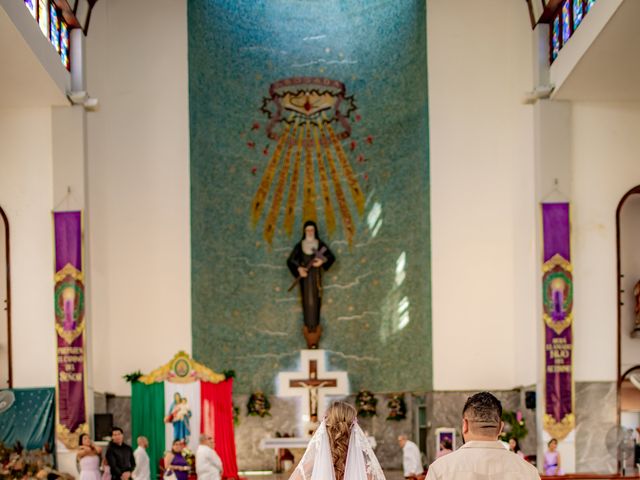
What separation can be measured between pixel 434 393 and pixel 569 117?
17.4 ft

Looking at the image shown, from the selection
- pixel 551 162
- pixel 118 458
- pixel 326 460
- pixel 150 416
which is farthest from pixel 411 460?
pixel 326 460

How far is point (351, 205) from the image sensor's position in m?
18.8

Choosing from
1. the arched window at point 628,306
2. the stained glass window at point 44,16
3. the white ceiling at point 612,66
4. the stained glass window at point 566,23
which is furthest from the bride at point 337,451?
the stained glass window at point 566,23

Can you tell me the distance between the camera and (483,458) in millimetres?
4312

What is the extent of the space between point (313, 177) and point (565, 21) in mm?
5733

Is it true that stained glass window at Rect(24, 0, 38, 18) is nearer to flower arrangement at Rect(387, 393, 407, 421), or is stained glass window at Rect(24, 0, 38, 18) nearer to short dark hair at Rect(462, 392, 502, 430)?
flower arrangement at Rect(387, 393, 407, 421)

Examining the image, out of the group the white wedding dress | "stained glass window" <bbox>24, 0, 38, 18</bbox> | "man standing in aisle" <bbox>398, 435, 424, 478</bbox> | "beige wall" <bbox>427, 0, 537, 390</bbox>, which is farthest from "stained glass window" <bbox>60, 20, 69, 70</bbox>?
the white wedding dress

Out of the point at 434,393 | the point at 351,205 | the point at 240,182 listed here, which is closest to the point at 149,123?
the point at 240,182

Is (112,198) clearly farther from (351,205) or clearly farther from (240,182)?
(351,205)

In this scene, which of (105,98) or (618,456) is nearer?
(618,456)

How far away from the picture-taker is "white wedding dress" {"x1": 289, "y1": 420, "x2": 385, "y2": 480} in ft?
20.5

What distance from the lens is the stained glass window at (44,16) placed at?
1409cm

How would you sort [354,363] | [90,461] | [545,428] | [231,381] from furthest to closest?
1. [354,363]
2. [231,381]
3. [545,428]
4. [90,461]

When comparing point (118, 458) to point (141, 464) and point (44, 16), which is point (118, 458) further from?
point (44, 16)
